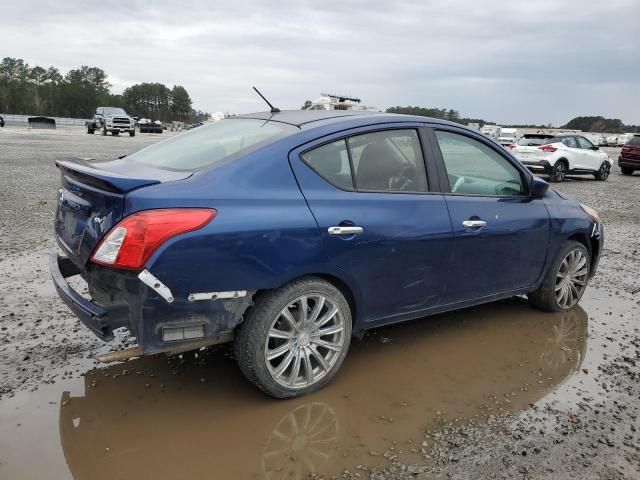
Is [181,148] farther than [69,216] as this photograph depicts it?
Yes

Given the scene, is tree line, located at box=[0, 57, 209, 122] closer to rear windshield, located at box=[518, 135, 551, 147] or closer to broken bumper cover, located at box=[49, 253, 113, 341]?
rear windshield, located at box=[518, 135, 551, 147]

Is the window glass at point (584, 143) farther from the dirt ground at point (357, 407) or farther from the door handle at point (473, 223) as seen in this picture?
the door handle at point (473, 223)

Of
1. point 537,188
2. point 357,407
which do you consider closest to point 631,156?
point 537,188

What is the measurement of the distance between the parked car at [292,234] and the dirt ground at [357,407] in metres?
0.35

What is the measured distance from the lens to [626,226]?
30.5 feet

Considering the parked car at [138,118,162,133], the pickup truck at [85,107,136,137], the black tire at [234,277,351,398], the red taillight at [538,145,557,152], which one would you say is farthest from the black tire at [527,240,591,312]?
the parked car at [138,118,162,133]

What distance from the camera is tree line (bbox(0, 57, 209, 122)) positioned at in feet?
334

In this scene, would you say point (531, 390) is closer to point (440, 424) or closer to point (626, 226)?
point (440, 424)

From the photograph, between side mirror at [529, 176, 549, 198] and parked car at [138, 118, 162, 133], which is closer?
side mirror at [529, 176, 549, 198]

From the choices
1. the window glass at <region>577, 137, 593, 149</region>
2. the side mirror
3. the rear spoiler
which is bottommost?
the side mirror

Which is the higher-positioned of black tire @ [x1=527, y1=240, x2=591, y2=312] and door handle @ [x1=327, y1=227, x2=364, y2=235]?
door handle @ [x1=327, y1=227, x2=364, y2=235]

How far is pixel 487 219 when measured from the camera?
3834 mm

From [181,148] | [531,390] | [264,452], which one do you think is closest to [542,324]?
[531,390]

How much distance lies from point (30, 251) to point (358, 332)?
4248 mm
